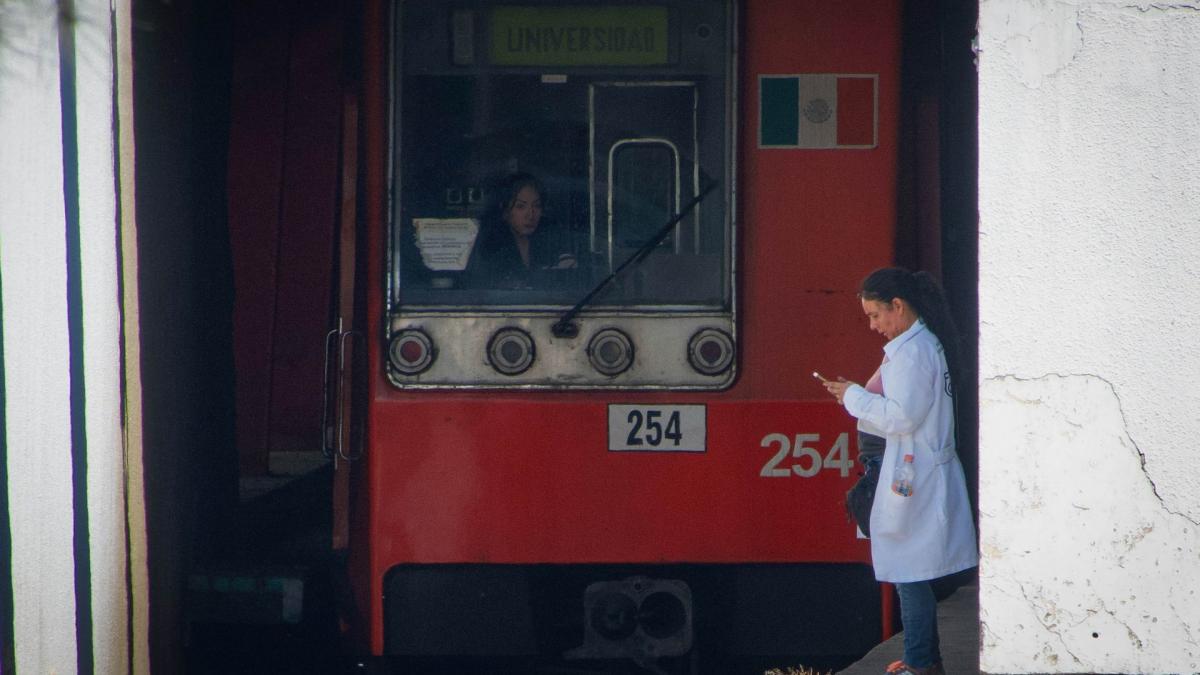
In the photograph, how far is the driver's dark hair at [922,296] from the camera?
482 cm

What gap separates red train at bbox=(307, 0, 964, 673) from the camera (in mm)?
5125

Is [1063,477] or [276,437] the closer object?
[1063,477]

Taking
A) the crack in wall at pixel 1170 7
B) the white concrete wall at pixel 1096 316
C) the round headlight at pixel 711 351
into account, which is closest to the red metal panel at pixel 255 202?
the round headlight at pixel 711 351

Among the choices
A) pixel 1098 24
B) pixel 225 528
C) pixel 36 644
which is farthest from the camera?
pixel 225 528

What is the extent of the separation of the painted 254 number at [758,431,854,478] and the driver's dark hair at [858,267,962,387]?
0.44m

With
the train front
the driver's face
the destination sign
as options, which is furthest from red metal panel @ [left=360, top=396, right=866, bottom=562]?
the destination sign

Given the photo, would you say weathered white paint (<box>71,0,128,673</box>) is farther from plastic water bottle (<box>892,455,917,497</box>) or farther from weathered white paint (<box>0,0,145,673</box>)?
plastic water bottle (<box>892,455,917,497</box>)

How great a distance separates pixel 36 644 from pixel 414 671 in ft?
4.09

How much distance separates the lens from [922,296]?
4.91 metres

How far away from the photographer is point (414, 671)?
215 inches

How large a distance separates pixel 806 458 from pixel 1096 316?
1.07 metres

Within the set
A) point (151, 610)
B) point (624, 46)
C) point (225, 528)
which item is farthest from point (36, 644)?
point (624, 46)

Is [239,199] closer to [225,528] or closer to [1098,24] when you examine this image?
[225,528]

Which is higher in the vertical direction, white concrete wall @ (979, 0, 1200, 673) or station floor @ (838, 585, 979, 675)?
white concrete wall @ (979, 0, 1200, 673)
